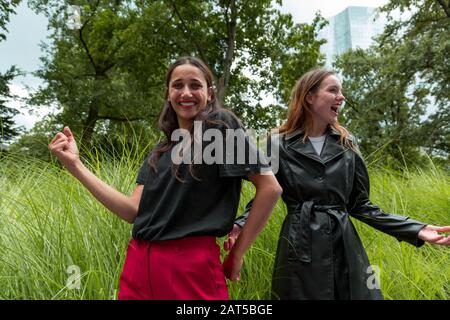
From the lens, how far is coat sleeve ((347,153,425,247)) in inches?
74.2

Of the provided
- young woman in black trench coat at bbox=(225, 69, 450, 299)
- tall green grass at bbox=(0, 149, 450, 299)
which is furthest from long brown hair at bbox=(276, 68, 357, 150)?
tall green grass at bbox=(0, 149, 450, 299)

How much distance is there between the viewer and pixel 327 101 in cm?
194

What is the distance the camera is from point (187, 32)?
655 inches

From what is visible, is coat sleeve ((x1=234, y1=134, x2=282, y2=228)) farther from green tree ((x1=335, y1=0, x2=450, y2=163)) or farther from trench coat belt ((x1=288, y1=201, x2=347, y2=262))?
Answer: green tree ((x1=335, y1=0, x2=450, y2=163))

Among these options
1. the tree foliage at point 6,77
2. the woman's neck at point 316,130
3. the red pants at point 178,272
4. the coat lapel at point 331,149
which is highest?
the tree foliage at point 6,77

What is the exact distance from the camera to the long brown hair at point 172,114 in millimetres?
1578

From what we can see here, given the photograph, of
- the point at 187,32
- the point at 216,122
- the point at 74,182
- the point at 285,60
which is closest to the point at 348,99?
the point at 285,60

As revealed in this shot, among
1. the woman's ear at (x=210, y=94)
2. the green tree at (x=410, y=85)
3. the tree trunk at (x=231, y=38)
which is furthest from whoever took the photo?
the tree trunk at (x=231, y=38)

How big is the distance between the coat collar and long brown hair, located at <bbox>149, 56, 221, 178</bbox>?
0.49 m

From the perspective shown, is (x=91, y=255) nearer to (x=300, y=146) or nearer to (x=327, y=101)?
(x=300, y=146)

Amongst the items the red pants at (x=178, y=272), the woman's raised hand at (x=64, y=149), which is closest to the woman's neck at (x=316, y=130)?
the red pants at (x=178, y=272)

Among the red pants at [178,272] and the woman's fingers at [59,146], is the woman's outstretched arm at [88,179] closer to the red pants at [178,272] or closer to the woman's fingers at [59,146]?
the woman's fingers at [59,146]

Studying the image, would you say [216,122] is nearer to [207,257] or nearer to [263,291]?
[207,257]

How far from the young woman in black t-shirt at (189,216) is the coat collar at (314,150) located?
492 mm
